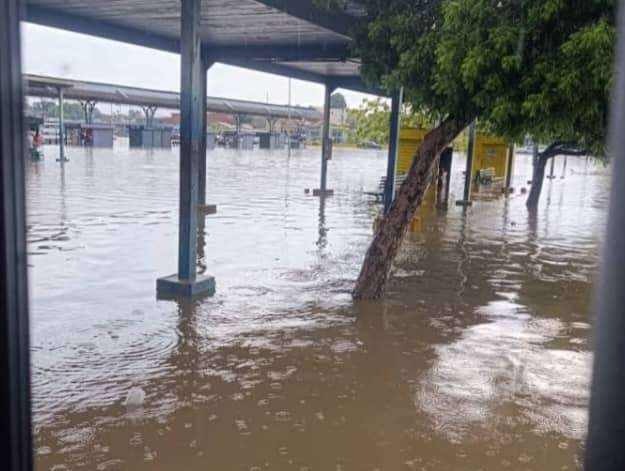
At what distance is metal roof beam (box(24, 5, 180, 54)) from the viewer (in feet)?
28.2

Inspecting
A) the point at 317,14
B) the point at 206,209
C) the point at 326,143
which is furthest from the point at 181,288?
the point at 326,143

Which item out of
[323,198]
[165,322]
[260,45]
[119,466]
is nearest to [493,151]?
[323,198]

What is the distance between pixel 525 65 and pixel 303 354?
317 cm

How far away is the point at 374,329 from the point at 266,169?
22149 millimetres

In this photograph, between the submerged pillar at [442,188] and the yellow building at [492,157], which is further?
the yellow building at [492,157]

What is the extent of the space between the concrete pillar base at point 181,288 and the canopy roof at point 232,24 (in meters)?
3.45

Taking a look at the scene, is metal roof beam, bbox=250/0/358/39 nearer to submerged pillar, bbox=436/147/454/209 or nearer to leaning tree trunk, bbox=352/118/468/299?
leaning tree trunk, bbox=352/118/468/299

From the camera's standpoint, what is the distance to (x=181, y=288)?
6.95 meters

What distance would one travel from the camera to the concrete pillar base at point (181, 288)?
693 centimetres

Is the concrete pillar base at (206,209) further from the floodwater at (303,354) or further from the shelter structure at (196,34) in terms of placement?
the floodwater at (303,354)

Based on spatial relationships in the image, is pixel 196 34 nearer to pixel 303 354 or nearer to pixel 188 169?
pixel 188 169

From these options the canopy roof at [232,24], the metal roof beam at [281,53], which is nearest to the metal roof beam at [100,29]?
the canopy roof at [232,24]

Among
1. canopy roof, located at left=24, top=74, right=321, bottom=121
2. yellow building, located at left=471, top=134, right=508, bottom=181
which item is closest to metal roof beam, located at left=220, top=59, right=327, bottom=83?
canopy roof, located at left=24, top=74, right=321, bottom=121

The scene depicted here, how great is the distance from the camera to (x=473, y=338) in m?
A: 6.03
